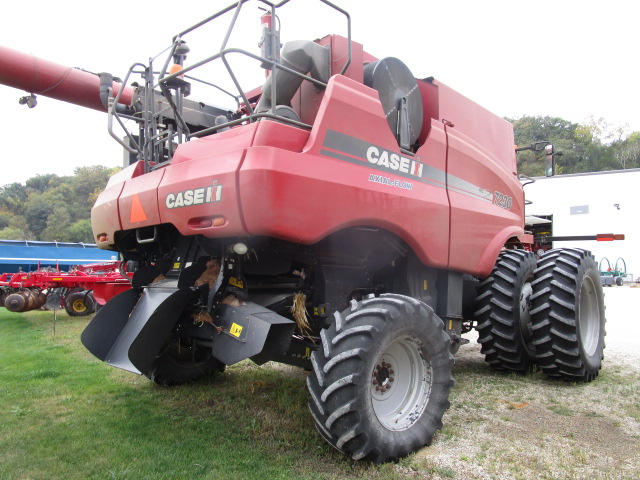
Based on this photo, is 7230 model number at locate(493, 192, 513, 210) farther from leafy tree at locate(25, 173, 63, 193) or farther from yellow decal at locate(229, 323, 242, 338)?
leafy tree at locate(25, 173, 63, 193)

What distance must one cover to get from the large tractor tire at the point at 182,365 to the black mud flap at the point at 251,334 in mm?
1381

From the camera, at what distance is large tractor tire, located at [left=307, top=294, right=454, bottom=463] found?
9.90ft

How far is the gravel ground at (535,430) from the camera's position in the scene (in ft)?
10.2

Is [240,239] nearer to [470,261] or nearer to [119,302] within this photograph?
[119,302]

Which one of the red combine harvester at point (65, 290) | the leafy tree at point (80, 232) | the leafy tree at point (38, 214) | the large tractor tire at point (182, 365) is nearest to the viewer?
the large tractor tire at point (182, 365)

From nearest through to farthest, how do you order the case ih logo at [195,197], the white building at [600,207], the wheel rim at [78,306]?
the case ih logo at [195,197]
the wheel rim at [78,306]
the white building at [600,207]

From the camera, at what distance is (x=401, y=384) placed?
3633 millimetres

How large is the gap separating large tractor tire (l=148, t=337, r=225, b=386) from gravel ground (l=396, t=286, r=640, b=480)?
245 centimetres

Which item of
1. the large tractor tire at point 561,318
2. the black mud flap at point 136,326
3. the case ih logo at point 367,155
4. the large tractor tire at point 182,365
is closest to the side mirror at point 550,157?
the large tractor tire at point 561,318

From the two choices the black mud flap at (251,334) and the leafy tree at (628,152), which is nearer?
the black mud flap at (251,334)

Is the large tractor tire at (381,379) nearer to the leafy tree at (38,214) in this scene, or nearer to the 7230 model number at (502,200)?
the 7230 model number at (502,200)

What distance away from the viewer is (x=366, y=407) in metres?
3.04

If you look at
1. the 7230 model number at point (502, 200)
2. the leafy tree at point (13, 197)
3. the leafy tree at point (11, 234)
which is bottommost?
the 7230 model number at point (502, 200)

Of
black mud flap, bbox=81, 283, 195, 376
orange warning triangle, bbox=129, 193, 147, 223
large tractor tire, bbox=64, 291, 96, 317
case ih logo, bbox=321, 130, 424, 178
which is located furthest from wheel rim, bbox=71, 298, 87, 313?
case ih logo, bbox=321, 130, 424, 178
